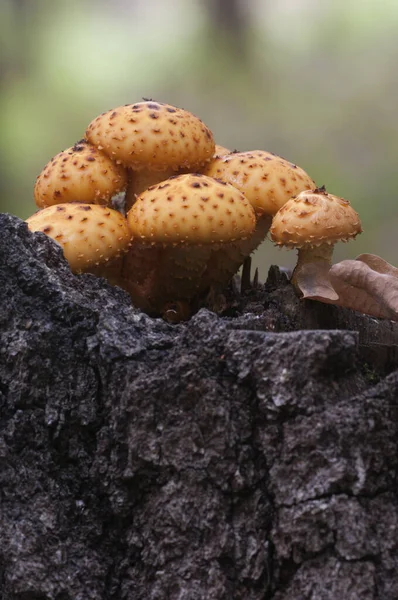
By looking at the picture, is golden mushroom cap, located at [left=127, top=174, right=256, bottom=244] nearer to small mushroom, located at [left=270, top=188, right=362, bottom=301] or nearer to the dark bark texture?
small mushroom, located at [left=270, top=188, right=362, bottom=301]

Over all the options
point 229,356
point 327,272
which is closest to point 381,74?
point 327,272

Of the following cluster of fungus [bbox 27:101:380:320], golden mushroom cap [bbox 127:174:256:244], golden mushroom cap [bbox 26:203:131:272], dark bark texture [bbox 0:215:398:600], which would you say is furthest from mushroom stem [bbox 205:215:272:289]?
dark bark texture [bbox 0:215:398:600]

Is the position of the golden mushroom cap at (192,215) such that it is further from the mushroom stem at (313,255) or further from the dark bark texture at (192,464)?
the dark bark texture at (192,464)

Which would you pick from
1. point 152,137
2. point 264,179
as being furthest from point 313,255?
point 152,137

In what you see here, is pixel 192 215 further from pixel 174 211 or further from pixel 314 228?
pixel 314 228

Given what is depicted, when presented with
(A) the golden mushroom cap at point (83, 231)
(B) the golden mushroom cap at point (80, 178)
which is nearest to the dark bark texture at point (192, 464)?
(A) the golden mushroom cap at point (83, 231)

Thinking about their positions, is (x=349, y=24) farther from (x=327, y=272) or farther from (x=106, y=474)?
(x=106, y=474)

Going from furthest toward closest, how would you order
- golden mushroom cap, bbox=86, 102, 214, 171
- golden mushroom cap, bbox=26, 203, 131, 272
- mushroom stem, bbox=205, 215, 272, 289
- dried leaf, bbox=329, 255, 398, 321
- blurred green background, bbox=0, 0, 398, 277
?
1. blurred green background, bbox=0, 0, 398, 277
2. mushroom stem, bbox=205, 215, 272, 289
3. golden mushroom cap, bbox=86, 102, 214, 171
4. golden mushroom cap, bbox=26, 203, 131, 272
5. dried leaf, bbox=329, 255, 398, 321
